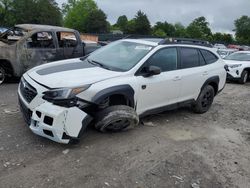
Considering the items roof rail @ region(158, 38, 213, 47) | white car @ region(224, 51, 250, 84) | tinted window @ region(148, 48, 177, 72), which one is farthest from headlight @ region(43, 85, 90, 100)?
white car @ region(224, 51, 250, 84)

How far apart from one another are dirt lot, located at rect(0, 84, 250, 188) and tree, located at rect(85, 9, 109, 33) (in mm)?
79299

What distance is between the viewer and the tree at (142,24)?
88.4 metres

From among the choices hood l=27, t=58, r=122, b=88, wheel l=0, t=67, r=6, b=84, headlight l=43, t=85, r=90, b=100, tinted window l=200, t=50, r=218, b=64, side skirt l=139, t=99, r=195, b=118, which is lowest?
wheel l=0, t=67, r=6, b=84

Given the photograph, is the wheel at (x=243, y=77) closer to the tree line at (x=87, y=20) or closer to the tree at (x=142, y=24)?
the tree line at (x=87, y=20)

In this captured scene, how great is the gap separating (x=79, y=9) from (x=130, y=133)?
9157 cm

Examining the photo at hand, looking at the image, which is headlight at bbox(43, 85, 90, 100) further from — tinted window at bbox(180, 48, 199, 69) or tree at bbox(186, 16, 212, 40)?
tree at bbox(186, 16, 212, 40)

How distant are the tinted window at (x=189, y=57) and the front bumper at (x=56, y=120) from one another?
8.67 feet

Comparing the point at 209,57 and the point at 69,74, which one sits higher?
the point at 209,57

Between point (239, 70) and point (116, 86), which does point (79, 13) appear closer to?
point (239, 70)

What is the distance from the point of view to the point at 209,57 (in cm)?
698

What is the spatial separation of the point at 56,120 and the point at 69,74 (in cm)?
92

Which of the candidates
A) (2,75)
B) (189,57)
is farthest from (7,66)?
(189,57)

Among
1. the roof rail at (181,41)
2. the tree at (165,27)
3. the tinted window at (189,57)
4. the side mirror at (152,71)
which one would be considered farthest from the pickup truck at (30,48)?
the tree at (165,27)

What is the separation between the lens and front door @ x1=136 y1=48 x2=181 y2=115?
17.1 ft
